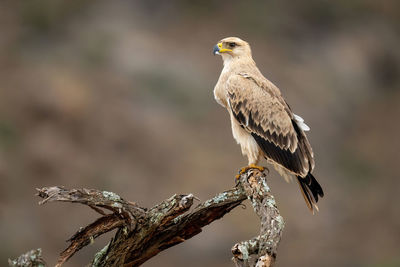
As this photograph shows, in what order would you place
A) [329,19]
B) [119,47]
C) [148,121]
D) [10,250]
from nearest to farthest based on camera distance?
[10,250] → [148,121] → [119,47] → [329,19]

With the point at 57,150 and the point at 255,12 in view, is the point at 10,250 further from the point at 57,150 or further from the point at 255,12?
the point at 255,12

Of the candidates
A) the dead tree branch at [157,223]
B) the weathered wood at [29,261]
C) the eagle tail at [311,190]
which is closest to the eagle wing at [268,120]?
the eagle tail at [311,190]

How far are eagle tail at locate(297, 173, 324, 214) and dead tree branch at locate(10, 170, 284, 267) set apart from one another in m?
0.79

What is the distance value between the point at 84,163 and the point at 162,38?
15.4ft

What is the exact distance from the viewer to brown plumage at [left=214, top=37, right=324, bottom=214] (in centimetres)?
710

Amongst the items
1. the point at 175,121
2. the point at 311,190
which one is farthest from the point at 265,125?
the point at 175,121

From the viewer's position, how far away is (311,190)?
677cm

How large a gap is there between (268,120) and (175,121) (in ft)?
30.4

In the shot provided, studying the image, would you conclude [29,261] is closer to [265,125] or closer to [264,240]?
[264,240]

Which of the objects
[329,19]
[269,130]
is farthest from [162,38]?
[269,130]

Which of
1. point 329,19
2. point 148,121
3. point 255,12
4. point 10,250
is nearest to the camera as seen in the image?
point 10,250

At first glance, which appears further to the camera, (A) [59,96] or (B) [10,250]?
(A) [59,96]

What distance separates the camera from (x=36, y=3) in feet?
58.4

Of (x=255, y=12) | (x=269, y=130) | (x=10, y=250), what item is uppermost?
(x=255, y=12)
